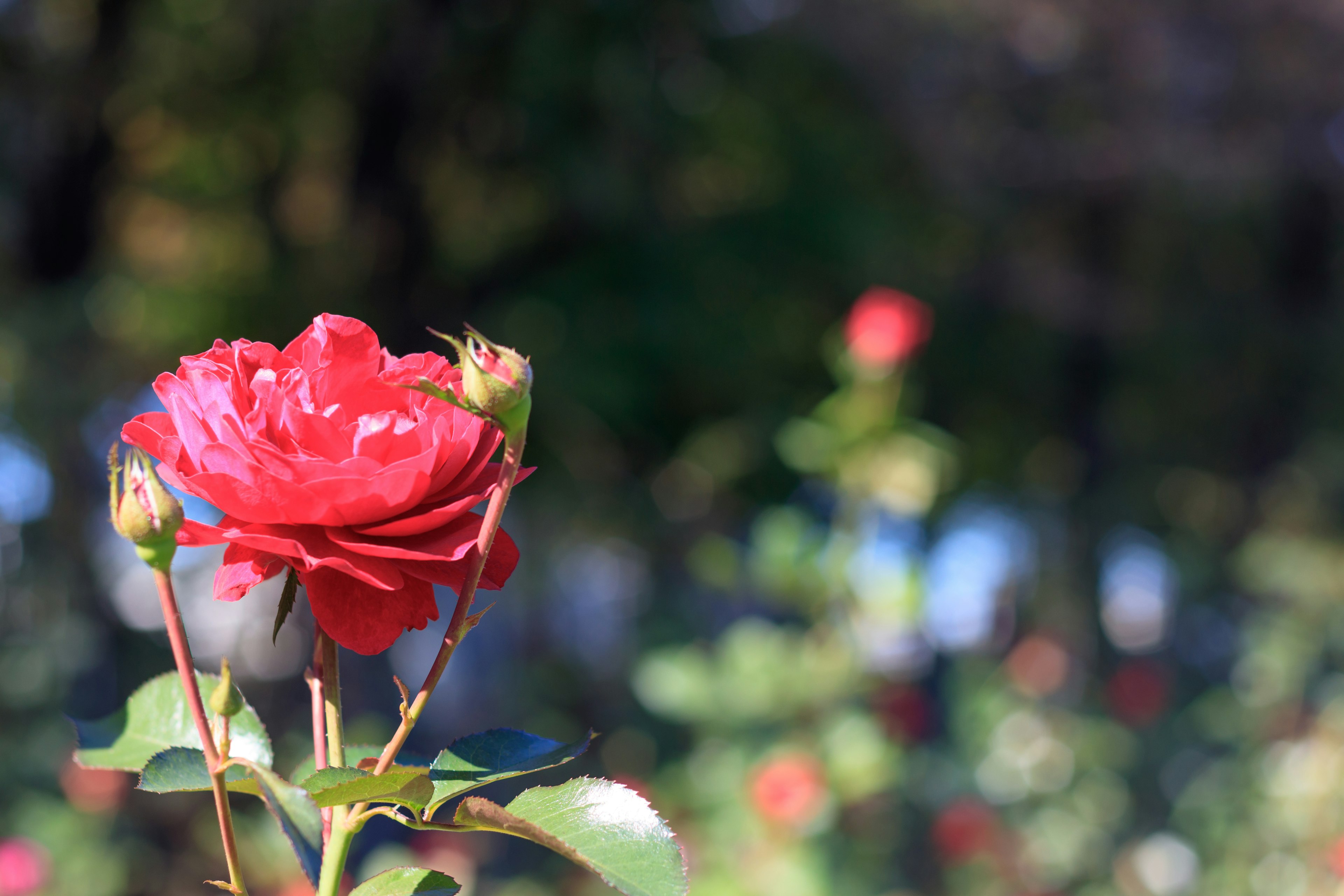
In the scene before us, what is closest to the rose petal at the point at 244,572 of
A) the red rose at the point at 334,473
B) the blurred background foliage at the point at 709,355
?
the red rose at the point at 334,473

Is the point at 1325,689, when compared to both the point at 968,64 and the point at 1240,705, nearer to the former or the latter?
the point at 1240,705

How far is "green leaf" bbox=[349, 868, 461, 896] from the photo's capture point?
0.99 ft

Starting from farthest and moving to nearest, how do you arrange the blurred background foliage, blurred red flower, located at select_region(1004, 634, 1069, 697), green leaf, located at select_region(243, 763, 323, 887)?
blurred red flower, located at select_region(1004, 634, 1069, 697), the blurred background foliage, green leaf, located at select_region(243, 763, 323, 887)

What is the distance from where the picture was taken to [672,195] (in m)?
3.64

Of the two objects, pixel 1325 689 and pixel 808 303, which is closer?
pixel 1325 689

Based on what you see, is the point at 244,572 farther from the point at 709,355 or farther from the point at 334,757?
the point at 709,355

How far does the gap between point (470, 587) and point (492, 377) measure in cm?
6

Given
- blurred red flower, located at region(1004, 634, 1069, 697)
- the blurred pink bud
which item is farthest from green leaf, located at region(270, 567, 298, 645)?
blurred red flower, located at region(1004, 634, 1069, 697)

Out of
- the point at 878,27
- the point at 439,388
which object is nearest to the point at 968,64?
the point at 878,27

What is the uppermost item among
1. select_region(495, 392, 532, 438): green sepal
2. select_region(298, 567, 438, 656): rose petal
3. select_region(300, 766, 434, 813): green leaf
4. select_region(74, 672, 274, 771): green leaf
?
select_region(495, 392, 532, 438): green sepal

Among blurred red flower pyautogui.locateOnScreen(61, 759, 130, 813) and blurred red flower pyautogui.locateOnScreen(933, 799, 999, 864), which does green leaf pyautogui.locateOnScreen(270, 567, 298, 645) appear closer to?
blurred red flower pyautogui.locateOnScreen(61, 759, 130, 813)

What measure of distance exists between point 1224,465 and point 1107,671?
1656mm

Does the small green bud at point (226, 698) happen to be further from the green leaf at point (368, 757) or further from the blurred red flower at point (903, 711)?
the blurred red flower at point (903, 711)

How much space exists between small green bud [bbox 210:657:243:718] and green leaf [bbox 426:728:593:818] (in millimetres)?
63
